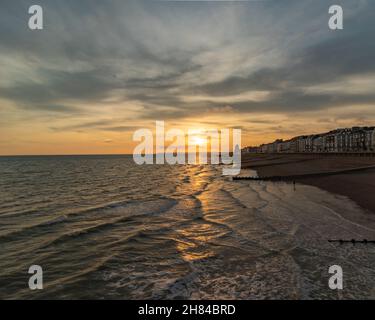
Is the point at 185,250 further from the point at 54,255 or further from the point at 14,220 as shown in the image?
the point at 14,220

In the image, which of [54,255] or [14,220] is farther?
[14,220]

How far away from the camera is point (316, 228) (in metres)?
15.7

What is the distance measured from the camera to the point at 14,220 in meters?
20.0
